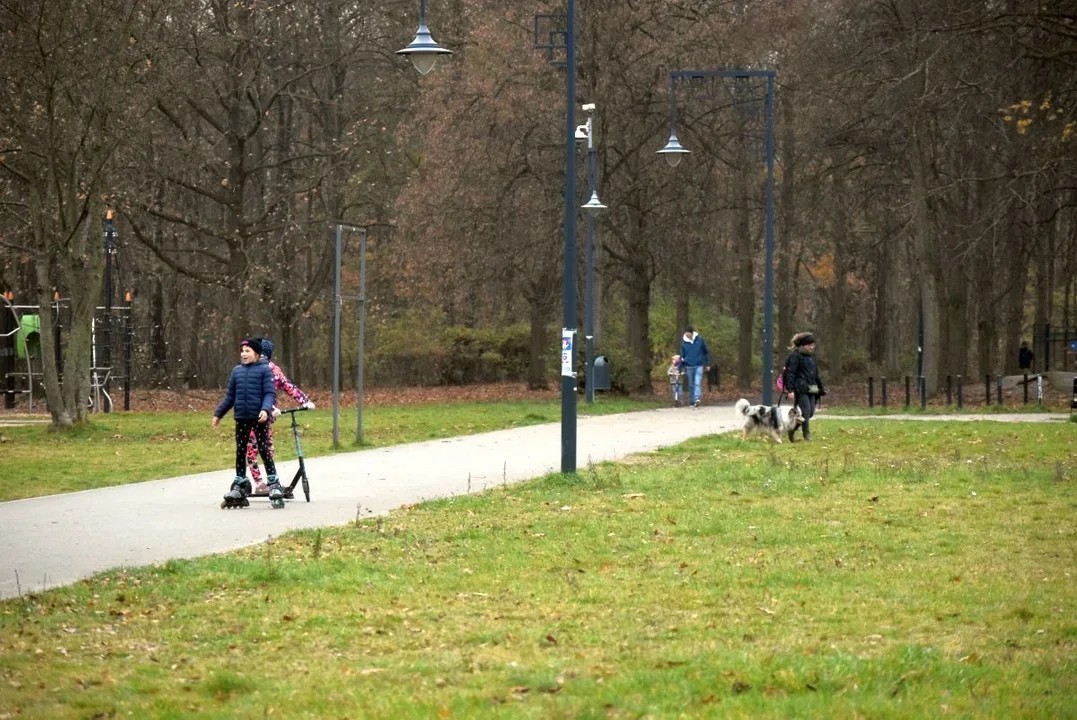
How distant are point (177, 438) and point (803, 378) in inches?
398

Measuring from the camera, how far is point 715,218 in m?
48.1

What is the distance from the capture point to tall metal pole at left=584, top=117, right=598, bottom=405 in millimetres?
35906

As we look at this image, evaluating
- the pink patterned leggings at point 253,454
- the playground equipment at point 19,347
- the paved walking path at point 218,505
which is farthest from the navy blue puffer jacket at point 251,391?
the playground equipment at point 19,347

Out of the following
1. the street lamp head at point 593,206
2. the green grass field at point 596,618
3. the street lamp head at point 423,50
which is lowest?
the green grass field at point 596,618

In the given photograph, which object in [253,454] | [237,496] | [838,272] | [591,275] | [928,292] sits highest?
[838,272]

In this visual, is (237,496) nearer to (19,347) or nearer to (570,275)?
(570,275)

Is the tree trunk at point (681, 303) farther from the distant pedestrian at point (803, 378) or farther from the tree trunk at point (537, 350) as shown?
the distant pedestrian at point (803, 378)

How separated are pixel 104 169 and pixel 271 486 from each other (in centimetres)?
1515

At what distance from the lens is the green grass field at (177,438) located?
19688 millimetres

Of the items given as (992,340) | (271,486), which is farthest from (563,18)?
(271,486)

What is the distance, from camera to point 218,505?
52.3 ft

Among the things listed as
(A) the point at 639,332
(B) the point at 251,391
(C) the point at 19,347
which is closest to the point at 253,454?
(B) the point at 251,391

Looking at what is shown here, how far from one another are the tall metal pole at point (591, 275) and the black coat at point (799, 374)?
11.2 m

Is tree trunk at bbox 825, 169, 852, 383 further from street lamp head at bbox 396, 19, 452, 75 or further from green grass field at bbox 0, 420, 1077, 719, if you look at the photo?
green grass field at bbox 0, 420, 1077, 719
